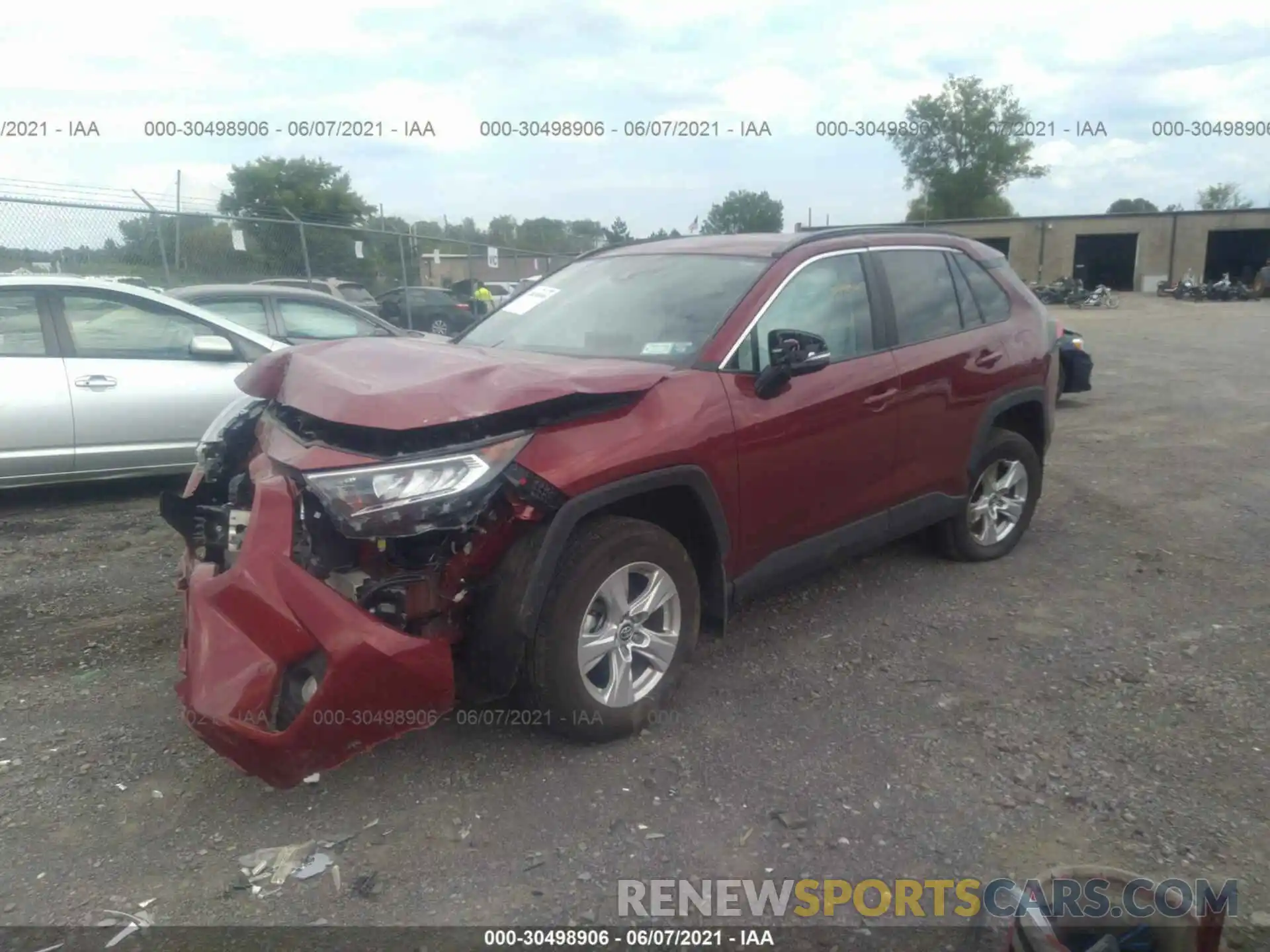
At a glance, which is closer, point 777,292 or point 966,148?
point 777,292

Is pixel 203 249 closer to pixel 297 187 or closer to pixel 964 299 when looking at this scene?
pixel 964 299

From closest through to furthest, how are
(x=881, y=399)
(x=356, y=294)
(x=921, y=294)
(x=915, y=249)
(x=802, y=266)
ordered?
(x=802, y=266) → (x=881, y=399) → (x=921, y=294) → (x=915, y=249) → (x=356, y=294)

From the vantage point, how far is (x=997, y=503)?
5.22m

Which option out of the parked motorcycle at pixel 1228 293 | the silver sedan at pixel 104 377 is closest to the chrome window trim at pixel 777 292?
the silver sedan at pixel 104 377

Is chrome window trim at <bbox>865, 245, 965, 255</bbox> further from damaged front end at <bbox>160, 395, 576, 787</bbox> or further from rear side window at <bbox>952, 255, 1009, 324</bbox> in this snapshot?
damaged front end at <bbox>160, 395, 576, 787</bbox>

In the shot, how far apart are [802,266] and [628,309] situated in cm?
76

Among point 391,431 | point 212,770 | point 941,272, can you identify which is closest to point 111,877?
point 212,770

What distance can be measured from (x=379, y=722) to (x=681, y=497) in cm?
131

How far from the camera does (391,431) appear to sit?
2881 mm

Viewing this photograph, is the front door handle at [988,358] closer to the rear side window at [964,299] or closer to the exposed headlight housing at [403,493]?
the rear side window at [964,299]

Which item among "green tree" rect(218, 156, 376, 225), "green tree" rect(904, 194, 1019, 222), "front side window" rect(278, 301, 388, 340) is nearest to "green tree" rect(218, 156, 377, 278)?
"green tree" rect(218, 156, 376, 225)

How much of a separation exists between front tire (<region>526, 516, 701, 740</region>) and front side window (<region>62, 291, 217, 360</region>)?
429 centimetres

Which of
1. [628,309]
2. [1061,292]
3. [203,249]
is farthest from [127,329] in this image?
[1061,292]

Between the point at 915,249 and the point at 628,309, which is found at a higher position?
the point at 915,249
